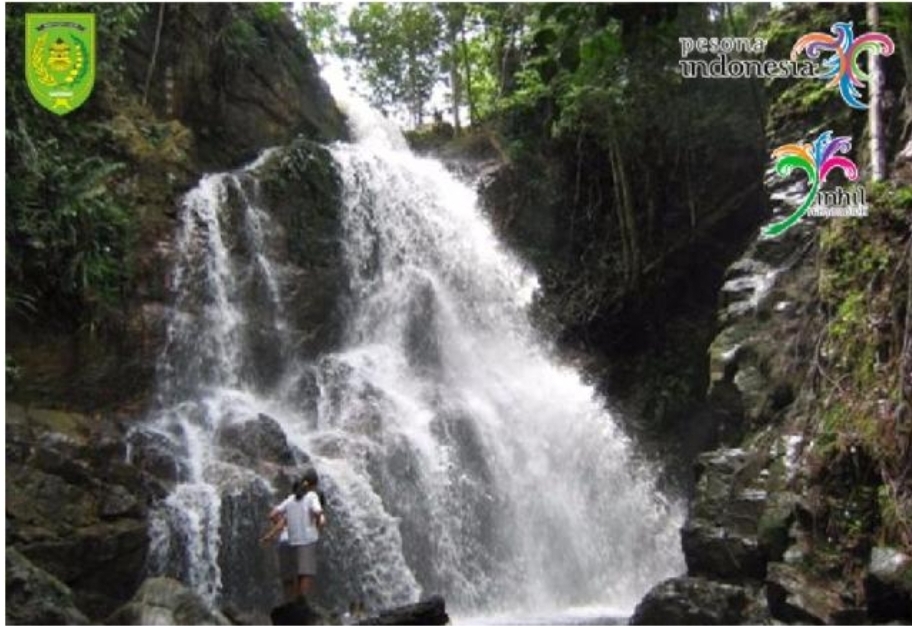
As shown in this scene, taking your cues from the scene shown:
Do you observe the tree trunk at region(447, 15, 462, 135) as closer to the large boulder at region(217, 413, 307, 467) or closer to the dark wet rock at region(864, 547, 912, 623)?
the large boulder at region(217, 413, 307, 467)

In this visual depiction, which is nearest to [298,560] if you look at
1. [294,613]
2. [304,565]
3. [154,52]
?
[304,565]

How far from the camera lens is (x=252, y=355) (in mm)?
12000

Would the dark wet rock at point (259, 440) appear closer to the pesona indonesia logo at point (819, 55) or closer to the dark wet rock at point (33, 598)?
the dark wet rock at point (33, 598)

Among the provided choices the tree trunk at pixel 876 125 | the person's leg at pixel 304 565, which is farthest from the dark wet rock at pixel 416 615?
the tree trunk at pixel 876 125

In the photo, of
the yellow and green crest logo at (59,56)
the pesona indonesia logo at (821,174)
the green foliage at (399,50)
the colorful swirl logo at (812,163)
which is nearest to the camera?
the yellow and green crest logo at (59,56)

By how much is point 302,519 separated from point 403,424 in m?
4.74

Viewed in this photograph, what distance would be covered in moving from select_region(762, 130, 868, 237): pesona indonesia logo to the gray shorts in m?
5.23

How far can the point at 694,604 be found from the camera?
7.58 meters

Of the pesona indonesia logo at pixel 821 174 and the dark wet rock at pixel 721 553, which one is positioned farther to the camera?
the dark wet rock at pixel 721 553

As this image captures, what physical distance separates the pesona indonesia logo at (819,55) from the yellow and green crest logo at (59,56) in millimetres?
4711

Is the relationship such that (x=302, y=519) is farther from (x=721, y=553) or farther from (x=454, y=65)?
(x=454, y=65)

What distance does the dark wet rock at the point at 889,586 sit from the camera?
6164 millimetres

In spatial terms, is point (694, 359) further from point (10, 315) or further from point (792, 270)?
point (10, 315)

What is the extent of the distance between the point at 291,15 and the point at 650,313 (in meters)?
8.33
